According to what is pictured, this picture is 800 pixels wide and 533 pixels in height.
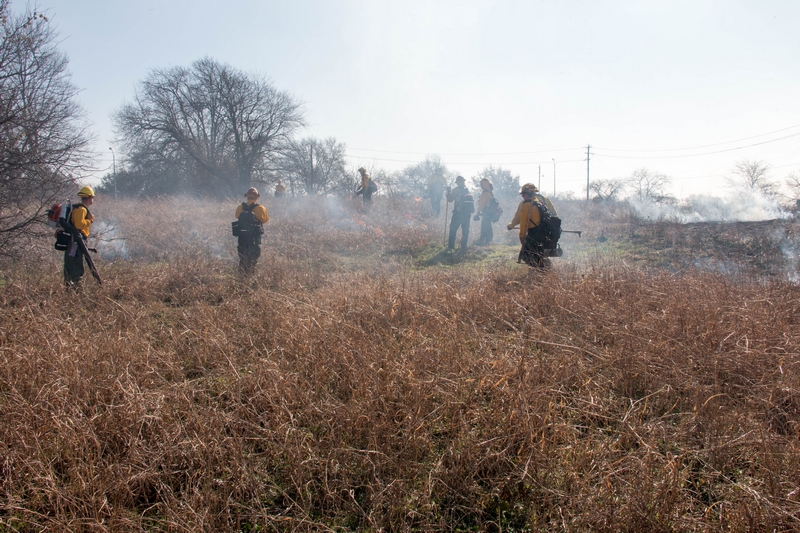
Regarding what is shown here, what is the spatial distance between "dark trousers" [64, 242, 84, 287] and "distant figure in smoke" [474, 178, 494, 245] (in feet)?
29.6

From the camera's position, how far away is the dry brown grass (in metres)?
1.94

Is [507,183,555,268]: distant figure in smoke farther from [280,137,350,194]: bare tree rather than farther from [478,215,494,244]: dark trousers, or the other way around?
[280,137,350,194]: bare tree

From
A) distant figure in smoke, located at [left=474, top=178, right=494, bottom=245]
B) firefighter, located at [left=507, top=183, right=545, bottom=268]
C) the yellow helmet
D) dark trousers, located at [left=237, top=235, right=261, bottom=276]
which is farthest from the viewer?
distant figure in smoke, located at [left=474, top=178, right=494, bottom=245]

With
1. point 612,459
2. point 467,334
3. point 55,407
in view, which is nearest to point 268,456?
point 55,407

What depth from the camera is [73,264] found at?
18.8ft

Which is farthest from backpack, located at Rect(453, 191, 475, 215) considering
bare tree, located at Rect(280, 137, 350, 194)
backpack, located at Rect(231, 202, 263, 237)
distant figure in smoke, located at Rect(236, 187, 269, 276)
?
bare tree, located at Rect(280, 137, 350, 194)

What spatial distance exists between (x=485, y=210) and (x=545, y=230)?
19.0ft

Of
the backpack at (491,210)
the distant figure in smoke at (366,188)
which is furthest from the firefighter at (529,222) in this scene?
the distant figure in smoke at (366,188)

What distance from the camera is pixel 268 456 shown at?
93.3 inches

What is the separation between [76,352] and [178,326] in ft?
5.15

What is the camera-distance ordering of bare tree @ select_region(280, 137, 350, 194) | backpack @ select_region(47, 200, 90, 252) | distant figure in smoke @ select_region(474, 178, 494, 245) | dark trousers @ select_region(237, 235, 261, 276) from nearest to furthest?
backpack @ select_region(47, 200, 90, 252), dark trousers @ select_region(237, 235, 261, 276), distant figure in smoke @ select_region(474, 178, 494, 245), bare tree @ select_region(280, 137, 350, 194)

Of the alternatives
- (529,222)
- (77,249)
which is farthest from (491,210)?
→ (77,249)

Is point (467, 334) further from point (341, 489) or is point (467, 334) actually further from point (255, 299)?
point (255, 299)

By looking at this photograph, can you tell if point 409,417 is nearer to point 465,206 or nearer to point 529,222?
point 529,222
